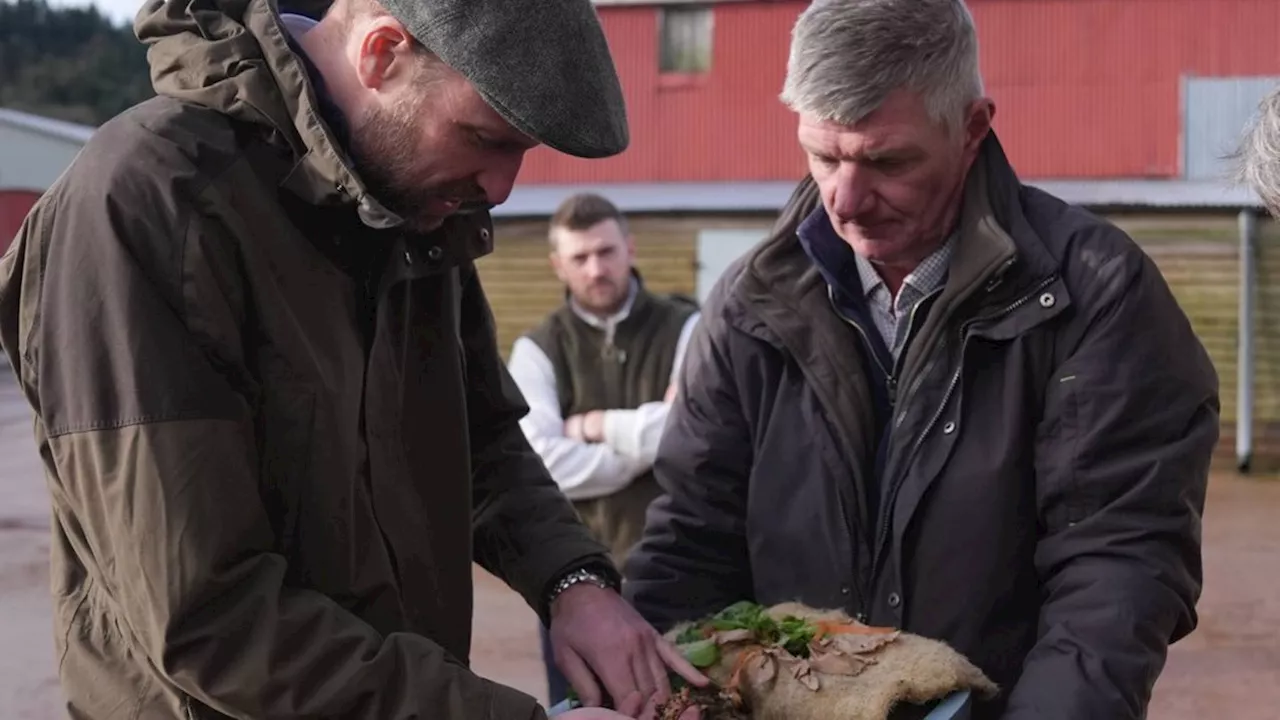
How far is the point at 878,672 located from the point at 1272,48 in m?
18.8

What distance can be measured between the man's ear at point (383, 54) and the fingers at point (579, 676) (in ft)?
3.15

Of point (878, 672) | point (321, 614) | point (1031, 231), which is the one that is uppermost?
point (1031, 231)

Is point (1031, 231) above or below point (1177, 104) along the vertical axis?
above

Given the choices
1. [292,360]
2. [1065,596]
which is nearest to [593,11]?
[292,360]

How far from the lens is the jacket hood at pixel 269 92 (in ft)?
6.16

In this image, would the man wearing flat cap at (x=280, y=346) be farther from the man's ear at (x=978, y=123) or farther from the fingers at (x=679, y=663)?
the man's ear at (x=978, y=123)

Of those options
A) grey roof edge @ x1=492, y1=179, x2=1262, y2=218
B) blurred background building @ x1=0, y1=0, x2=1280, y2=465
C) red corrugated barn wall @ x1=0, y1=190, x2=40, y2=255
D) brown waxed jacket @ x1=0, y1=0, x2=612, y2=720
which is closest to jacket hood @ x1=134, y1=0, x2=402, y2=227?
brown waxed jacket @ x1=0, y1=0, x2=612, y2=720

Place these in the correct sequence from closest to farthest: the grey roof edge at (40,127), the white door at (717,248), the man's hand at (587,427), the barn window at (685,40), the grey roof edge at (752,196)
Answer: the man's hand at (587,427), the grey roof edge at (752,196), the white door at (717,248), the barn window at (685,40), the grey roof edge at (40,127)

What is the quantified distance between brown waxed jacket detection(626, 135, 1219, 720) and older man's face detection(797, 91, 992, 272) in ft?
0.23

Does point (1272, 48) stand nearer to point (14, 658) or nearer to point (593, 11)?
point (14, 658)

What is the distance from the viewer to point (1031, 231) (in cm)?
238

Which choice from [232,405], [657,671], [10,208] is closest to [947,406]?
[657,671]

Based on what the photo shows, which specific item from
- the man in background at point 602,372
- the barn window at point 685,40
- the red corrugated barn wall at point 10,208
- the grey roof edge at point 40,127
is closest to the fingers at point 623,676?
the man in background at point 602,372

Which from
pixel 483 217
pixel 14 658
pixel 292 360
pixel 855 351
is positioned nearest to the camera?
pixel 292 360
